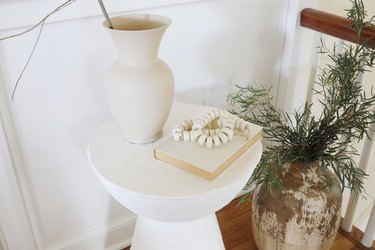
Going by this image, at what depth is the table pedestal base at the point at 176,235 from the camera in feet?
3.22

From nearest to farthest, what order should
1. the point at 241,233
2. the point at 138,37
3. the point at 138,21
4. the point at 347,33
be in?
the point at 138,37, the point at 138,21, the point at 347,33, the point at 241,233

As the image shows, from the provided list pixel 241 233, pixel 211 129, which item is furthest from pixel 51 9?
pixel 241 233

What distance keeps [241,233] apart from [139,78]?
2.84ft

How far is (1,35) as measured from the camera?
0.90m

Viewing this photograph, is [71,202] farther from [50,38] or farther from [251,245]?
[251,245]

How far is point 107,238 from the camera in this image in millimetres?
1350

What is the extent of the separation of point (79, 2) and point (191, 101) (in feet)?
1.66

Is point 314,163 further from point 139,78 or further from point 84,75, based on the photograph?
point 84,75

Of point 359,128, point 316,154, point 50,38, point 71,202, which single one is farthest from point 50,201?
point 359,128

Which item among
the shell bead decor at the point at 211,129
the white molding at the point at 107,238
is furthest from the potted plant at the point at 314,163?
the white molding at the point at 107,238

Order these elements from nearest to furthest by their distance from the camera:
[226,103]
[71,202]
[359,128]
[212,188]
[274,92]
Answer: [212,188] < [359,128] < [71,202] < [226,103] < [274,92]

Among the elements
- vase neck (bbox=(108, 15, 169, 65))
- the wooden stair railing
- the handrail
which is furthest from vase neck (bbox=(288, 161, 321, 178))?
vase neck (bbox=(108, 15, 169, 65))

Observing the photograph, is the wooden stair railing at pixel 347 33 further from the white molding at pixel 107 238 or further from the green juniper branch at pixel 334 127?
the white molding at pixel 107 238

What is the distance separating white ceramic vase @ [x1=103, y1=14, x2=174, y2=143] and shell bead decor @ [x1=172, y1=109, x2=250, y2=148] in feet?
0.21
